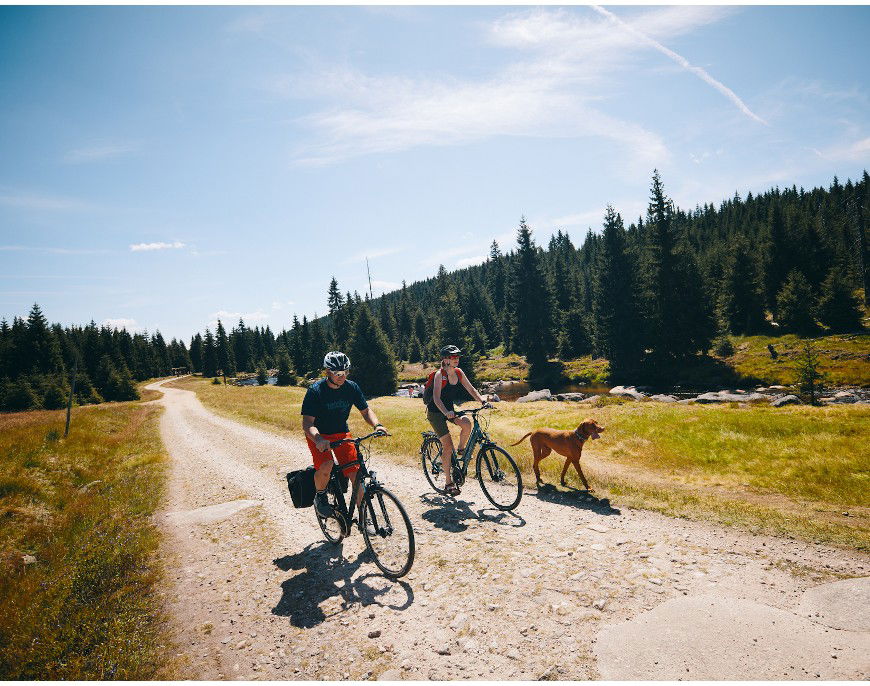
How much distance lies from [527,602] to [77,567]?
8626mm

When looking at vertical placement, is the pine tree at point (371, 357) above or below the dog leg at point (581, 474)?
above

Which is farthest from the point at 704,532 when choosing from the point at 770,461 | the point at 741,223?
the point at 741,223

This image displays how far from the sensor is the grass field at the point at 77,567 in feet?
16.5

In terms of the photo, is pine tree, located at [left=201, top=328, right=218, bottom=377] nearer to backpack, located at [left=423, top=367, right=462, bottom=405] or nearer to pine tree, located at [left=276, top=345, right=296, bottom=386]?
pine tree, located at [left=276, top=345, right=296, bottom=386]

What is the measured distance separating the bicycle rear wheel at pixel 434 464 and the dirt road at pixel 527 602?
161 centimetres

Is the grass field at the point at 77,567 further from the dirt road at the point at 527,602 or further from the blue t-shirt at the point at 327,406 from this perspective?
the blue t-shirt at the point at 327,406

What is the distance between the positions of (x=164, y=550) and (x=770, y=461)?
16.6 metres

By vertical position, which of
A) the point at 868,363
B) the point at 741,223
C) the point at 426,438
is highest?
the point at 741,223

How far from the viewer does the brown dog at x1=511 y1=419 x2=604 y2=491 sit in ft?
31.5

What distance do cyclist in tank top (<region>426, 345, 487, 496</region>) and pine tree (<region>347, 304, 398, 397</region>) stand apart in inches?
1682

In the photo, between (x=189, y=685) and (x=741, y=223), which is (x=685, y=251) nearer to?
(x=189, y=685)

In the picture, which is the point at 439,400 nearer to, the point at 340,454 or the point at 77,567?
the point at 340,454

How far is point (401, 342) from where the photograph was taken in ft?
358

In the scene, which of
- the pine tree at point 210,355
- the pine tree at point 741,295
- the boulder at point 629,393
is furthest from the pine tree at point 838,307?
the pine tree at point 210,355
